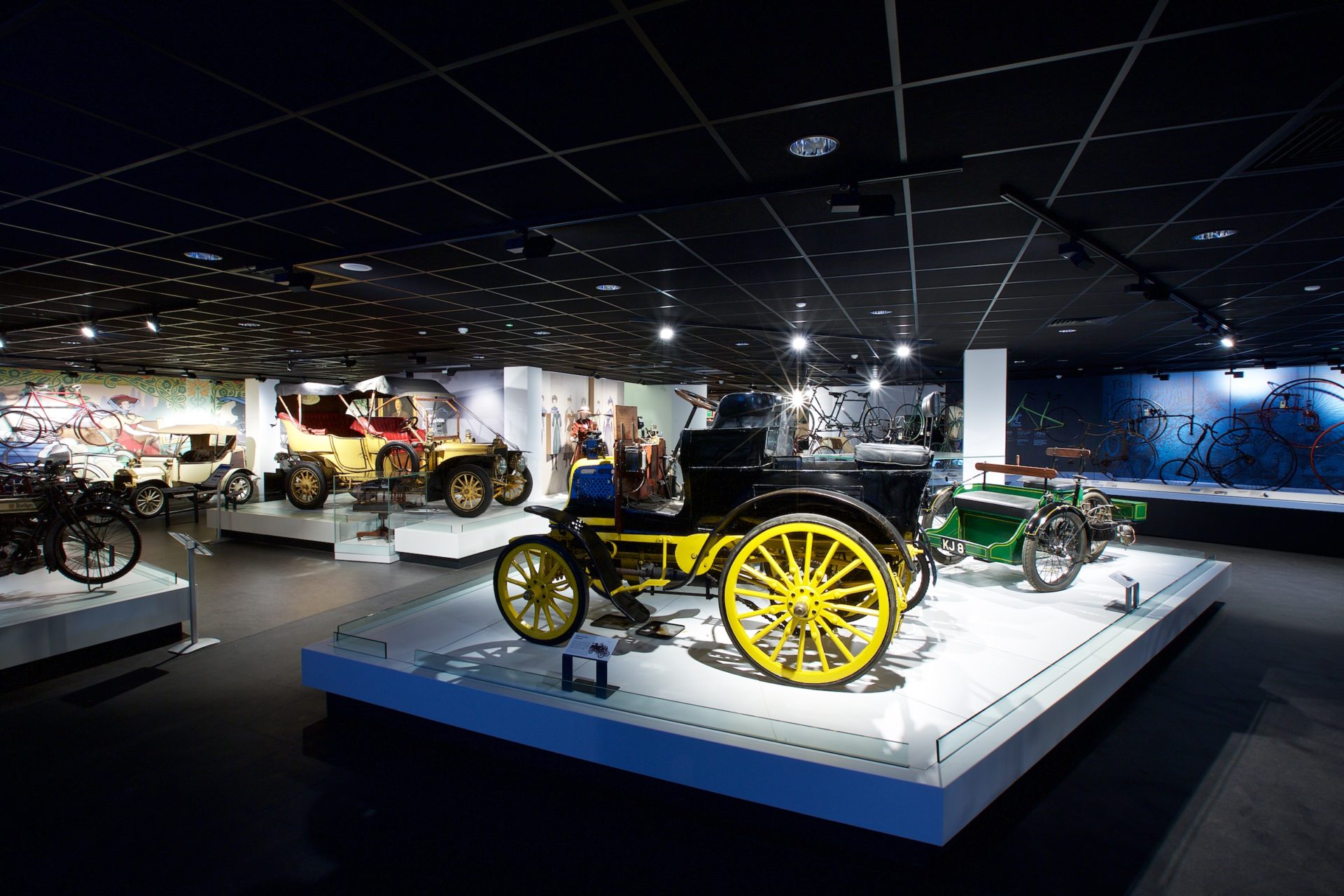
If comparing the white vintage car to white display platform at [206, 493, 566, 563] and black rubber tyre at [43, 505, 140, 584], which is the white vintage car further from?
black rubber tyre at [43, 505, 140, 584]

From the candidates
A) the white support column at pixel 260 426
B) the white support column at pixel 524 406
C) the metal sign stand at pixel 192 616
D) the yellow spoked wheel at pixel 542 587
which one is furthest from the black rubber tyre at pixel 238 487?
the yellow spoked wheel at pixel 542 587

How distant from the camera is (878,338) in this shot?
27.0 feet

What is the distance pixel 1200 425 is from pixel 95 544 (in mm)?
17447

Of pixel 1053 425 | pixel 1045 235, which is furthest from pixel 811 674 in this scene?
pixel 1053 425

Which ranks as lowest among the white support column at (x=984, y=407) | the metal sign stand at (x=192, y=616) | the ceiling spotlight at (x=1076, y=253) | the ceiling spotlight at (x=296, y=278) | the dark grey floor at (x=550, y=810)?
the dark grey floor at (x=550, y=810)

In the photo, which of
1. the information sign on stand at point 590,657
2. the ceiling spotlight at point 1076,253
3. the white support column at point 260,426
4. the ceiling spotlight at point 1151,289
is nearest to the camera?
the information sign on stand at point 590,657

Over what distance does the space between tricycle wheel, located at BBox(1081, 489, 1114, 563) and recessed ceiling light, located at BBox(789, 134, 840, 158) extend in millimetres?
4616

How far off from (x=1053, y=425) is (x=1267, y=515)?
523cm

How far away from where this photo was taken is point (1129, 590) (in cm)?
400

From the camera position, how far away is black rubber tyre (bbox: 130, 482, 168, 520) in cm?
1076

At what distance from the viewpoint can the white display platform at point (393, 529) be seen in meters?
7.48

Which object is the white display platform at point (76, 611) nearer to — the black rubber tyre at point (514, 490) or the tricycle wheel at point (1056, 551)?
the black rubber tyre at point (514, 490)

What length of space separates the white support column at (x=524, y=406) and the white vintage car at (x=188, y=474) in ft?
16.6

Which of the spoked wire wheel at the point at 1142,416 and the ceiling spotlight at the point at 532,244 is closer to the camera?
the ceiling spotlight at the point at 532,244
